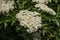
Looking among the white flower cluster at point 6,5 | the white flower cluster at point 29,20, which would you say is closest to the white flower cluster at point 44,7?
the white flower cluster at point 29,20

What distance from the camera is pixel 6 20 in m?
3.20

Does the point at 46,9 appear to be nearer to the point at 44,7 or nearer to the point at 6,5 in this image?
the point at 44,7

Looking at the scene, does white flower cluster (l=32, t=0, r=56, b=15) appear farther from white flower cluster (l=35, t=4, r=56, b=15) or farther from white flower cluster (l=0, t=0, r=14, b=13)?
white flower cluster (l=0, t=0, r=14, b=13)

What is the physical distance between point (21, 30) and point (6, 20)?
22 cm

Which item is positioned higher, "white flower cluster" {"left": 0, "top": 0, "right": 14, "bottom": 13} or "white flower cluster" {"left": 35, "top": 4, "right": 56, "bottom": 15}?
"white flower cluster" {"left": 0, "top": 0, "right": 14, "bottom": 13}

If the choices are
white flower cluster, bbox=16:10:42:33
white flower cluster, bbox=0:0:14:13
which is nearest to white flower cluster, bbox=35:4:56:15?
white flower cluster, bbox=16:10:42:33

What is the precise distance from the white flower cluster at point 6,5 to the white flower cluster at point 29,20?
137 millimetres

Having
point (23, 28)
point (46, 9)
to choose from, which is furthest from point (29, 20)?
point (46, 9)

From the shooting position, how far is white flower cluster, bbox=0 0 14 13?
10.5ft

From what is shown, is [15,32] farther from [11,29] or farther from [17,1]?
[17,1]

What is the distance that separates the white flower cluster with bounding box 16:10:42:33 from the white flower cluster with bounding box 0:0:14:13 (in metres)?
0.14

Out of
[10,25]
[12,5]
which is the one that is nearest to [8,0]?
[12,5]

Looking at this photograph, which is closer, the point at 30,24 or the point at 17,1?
the point at 30,24

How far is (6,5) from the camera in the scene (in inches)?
128
